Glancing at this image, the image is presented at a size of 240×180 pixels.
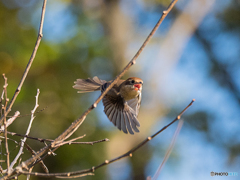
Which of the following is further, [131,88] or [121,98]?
[121,98]

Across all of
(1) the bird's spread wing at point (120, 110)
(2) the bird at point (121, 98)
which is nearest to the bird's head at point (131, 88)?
(2) the bird at point (121, 98)

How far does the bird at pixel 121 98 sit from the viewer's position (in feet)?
7.75

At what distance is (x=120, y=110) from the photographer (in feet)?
8.40

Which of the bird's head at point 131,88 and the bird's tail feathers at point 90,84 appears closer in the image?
the bird's head at point 131,88

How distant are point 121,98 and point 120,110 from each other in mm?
111

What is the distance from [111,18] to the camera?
7.54 m

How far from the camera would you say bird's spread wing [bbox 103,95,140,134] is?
7.85ft

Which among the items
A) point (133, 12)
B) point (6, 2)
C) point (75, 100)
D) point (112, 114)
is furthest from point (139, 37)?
point (112, 114)

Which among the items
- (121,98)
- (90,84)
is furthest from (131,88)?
(90,84)

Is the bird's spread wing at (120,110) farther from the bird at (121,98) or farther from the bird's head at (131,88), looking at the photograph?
the bird's head at (131,88)

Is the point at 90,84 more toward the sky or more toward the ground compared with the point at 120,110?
more toward the sky

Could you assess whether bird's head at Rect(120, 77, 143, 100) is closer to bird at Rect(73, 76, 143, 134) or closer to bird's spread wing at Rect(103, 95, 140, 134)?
bird at Rect(73, 76, 143, 134)

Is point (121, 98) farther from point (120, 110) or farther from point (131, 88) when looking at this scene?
point (131, 88)

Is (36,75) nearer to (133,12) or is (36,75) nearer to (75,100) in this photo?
(75,100)
